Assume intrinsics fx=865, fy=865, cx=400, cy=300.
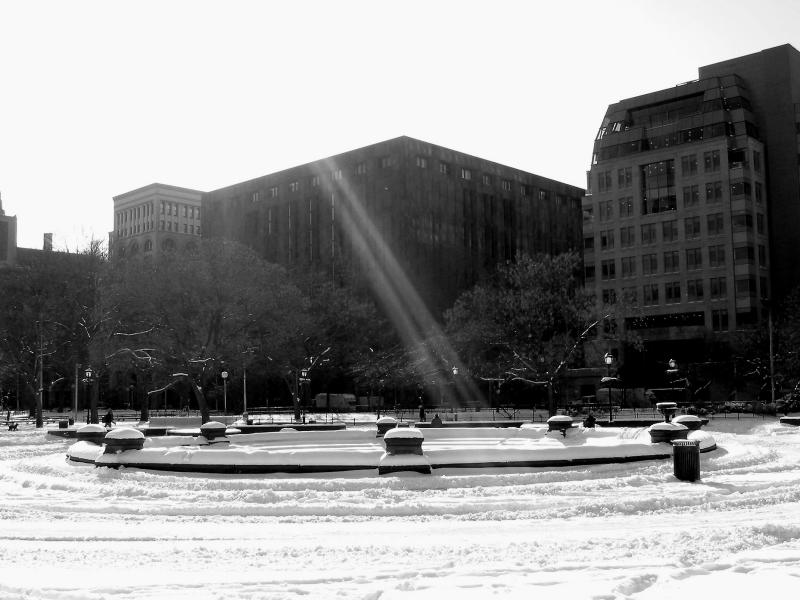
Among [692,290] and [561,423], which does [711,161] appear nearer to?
[692,290]

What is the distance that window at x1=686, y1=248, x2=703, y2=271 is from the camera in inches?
3718

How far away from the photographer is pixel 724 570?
9891mm

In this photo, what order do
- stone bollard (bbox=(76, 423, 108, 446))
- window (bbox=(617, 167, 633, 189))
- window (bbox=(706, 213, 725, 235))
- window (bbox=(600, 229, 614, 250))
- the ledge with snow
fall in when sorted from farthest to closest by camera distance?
1. window (bbox=(600, 229, 614, 250))
2. window (bbox=(617, 167, 633, 189))
3. window (bbox=(706, 213, 725, 235))
4. stone bollard (bbox=(76, 423, 108, 446))
5. the ledge with snow

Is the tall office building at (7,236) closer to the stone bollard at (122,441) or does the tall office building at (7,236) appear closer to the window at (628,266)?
the window at (628,266)

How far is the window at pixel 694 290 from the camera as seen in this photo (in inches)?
3701

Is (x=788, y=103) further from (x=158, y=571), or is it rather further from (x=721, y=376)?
(x=158, y=571)

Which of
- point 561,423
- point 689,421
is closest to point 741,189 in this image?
point 689,421

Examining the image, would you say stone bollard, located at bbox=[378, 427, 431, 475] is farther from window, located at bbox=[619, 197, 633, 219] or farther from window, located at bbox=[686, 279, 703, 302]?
window, located at bbox=[619, 197, 633, 219]

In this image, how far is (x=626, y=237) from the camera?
3942 inches

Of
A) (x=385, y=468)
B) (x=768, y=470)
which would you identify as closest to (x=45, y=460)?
(x=385, y=468)

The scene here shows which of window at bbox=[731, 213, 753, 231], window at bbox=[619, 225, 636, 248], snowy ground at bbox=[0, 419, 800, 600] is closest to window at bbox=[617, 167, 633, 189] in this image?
window at bbox=[619, 225, 636, 248]

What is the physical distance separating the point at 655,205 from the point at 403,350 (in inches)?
1407

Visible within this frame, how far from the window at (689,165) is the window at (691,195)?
1.54 meters

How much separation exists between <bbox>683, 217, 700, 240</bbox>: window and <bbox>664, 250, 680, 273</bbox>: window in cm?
233
